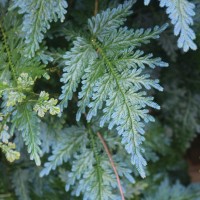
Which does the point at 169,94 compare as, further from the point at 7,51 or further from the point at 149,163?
the point at 7,51

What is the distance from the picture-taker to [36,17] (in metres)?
Answer: 0.92

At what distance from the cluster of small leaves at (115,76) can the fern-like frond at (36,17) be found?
0.09m

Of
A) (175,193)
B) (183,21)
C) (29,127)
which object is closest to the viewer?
(183,21)

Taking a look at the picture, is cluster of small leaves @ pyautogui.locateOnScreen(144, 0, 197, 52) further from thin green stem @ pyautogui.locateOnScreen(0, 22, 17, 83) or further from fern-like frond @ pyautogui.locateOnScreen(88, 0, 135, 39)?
thin green stem @ pyautogui.locateOnScreen(0, 22, 17, 83)

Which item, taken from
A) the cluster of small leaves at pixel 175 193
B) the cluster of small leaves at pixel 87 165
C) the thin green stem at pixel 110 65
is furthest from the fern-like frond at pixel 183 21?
the cluster of small leaves at pixel 175 193

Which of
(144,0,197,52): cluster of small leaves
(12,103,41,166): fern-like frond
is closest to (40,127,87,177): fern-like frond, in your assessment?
(12,103,41,166): fern-like frond

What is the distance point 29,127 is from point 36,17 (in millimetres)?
243

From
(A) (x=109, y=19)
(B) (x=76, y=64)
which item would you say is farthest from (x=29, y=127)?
(A) (x=109, y=19)

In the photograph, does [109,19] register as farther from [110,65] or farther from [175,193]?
[175,193]

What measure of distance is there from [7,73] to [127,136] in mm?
325

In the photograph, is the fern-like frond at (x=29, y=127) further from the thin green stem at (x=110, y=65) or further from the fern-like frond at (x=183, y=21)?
the fern-like frond at (x=183, y=21)

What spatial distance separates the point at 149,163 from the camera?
152cm

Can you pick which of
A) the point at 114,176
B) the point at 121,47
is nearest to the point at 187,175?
the point at 114,176

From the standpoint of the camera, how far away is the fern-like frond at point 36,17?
0.92 metres
